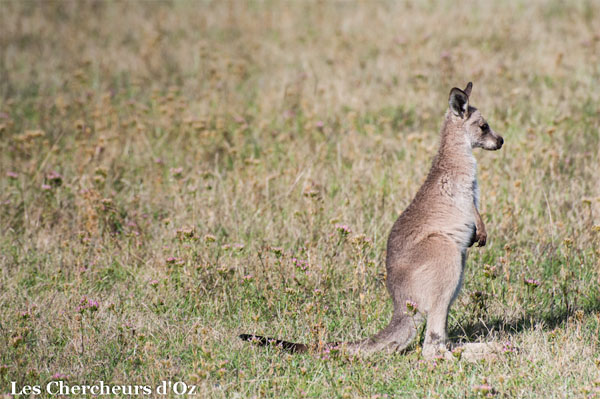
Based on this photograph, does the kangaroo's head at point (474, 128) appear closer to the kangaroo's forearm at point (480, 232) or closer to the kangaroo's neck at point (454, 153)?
the kangaroo's neck at point (454, 153)

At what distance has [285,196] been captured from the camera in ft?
22.6

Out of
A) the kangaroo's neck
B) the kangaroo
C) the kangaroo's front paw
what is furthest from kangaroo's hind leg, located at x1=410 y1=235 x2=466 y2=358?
the kangaroo's neck

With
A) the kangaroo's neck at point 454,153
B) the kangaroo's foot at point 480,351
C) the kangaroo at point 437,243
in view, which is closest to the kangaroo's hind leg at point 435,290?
the kangaroo at point 437,243

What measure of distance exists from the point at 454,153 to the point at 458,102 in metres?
0.37

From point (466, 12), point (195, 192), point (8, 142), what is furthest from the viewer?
point (466, 12)

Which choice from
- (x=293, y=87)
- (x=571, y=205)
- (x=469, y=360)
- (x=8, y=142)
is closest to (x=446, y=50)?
(x=293, y=87)

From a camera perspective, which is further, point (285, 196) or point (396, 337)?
point (285, 196)

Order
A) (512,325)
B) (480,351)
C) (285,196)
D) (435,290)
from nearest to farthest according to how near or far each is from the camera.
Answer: (435,290) → (480,351) → (512,325) → (285,196)

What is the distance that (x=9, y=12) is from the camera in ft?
45.1

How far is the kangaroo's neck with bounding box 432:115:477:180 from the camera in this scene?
5.02m

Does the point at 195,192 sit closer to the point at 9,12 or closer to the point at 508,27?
the point at 508,27

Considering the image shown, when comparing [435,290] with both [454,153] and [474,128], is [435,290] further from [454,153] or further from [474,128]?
[474,128]

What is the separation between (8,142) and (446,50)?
20.6 feet

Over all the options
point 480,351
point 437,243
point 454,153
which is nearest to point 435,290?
point 437,243
